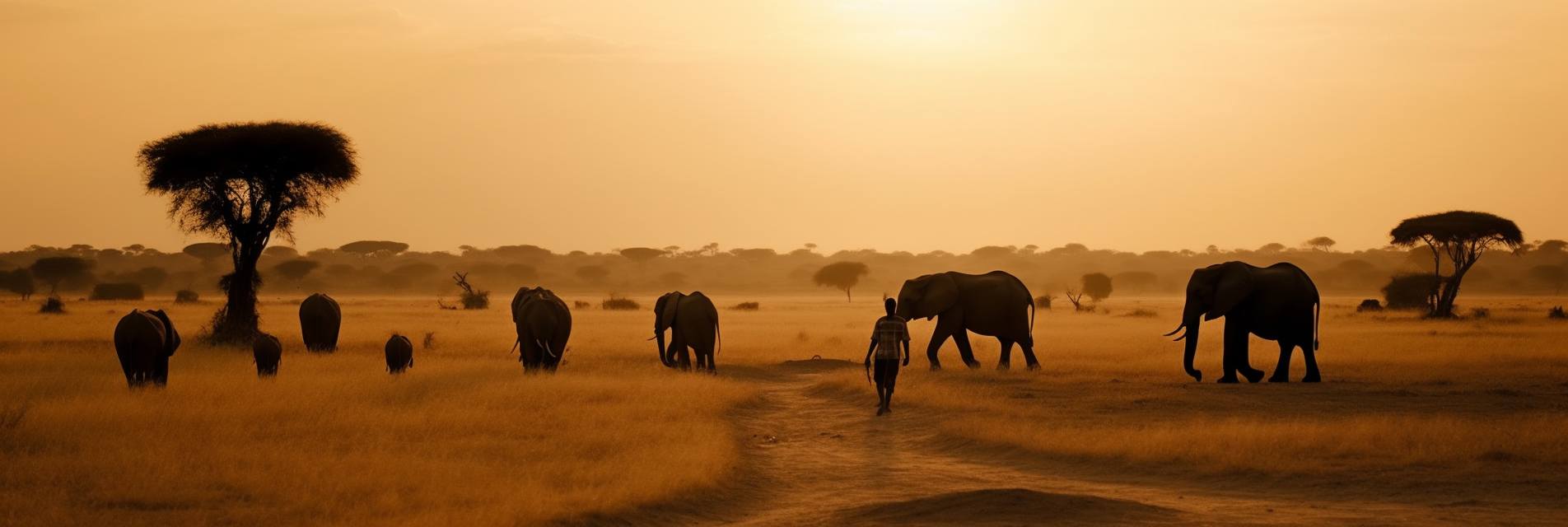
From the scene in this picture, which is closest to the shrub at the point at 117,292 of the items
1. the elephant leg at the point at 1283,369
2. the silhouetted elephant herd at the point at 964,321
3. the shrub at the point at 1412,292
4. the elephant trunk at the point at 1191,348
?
the silhouetted elephant herd at the point at 964,321

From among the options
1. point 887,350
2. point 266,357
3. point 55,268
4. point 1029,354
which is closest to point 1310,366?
point 1029,354

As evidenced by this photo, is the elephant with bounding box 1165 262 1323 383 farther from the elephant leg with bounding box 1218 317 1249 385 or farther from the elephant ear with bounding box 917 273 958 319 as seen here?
the elephant ear with bounding box 917 273 958 319

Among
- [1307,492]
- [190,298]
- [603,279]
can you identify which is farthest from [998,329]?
[603,279]

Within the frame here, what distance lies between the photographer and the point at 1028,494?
1116cm

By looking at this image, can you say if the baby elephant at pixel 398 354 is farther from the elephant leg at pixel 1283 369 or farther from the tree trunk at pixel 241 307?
the elephant leg at pixel 1283 369

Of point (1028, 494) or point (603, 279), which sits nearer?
point (1028, 494)

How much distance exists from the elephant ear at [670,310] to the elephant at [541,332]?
2.28 meters

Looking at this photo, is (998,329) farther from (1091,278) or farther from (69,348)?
(1091,278)

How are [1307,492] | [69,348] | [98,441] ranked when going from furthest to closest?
[69,348] → [98,441] → [1307,492]

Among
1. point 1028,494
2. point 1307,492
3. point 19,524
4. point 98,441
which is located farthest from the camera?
point 98,441

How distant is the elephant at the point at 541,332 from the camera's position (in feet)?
→ 76.8

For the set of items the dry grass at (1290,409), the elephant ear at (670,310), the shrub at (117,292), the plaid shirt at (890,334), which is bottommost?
the dry grass at (1290,409)

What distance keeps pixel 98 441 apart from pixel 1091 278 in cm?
8147

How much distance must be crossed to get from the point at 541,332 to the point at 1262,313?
12.8m
